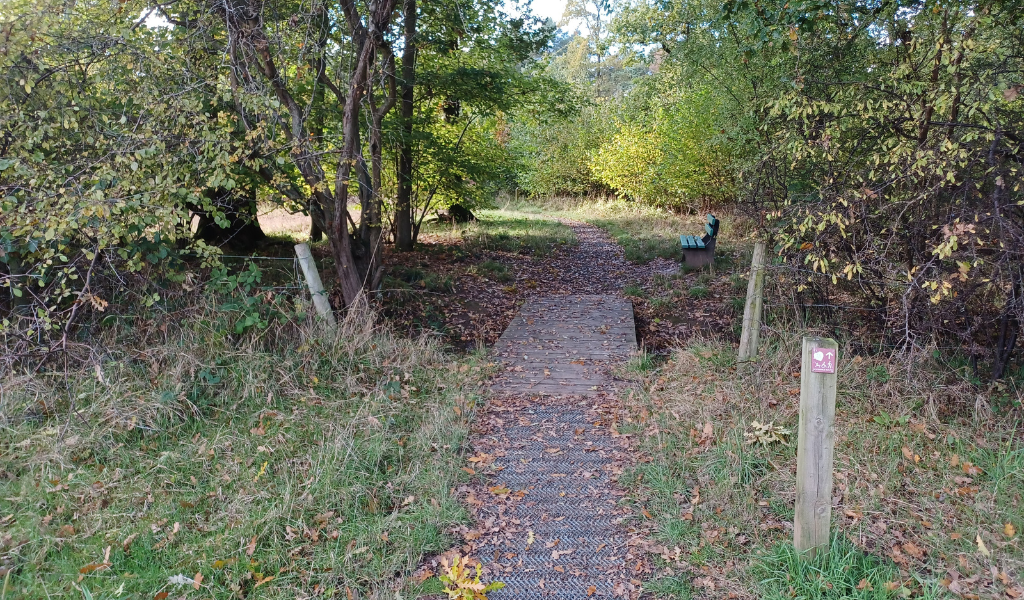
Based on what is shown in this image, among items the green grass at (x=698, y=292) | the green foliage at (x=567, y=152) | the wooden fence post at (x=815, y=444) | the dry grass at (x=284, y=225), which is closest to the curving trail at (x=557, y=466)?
the wooden fence post at (x=815, y=444)

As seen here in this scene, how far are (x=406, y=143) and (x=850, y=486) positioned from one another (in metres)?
8.11

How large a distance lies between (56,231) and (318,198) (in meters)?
2.49

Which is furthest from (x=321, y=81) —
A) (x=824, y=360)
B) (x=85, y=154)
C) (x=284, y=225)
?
(x=284, y=225)

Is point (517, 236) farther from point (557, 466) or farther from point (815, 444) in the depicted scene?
point (815, 444)

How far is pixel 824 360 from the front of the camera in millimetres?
3010

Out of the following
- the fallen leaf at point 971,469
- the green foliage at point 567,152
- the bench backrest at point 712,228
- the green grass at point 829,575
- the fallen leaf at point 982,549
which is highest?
the green foliage at point 567,152

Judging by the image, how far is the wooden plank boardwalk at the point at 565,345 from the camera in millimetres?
6031

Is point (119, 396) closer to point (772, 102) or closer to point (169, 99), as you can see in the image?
point (169, 99)

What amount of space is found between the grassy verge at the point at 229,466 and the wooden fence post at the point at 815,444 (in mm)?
1997

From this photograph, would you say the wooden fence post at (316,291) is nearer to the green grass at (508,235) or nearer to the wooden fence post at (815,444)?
the wooden fence post at (815,444)

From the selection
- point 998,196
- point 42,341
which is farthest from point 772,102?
point 42,341

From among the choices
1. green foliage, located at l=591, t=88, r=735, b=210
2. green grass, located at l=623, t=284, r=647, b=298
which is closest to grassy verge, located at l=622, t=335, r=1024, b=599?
green grass, located at l=623, t=284, r=647, b=298

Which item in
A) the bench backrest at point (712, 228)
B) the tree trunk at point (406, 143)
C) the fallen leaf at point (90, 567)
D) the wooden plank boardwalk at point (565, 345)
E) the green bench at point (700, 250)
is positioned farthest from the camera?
the bench backrest at point (712, 228)

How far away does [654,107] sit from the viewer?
21.5 metres
